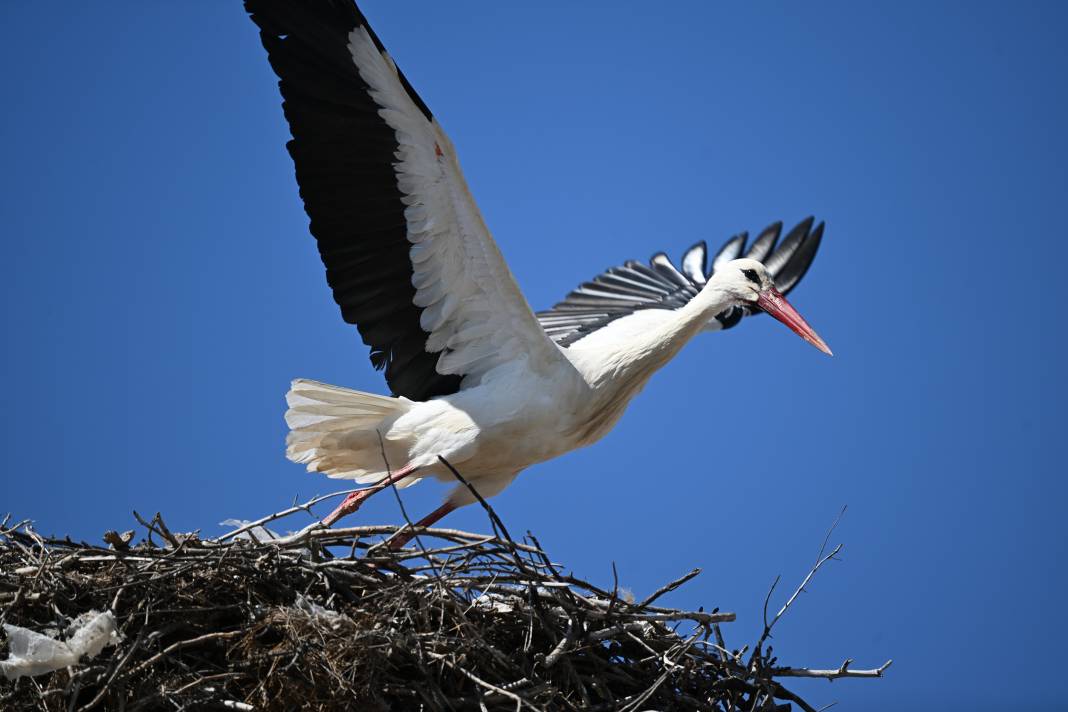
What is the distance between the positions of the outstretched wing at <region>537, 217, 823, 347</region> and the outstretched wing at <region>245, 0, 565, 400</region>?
4.90ft

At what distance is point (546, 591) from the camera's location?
154 inches

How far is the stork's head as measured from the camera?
5383mm

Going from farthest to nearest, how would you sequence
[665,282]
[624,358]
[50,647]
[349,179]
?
[665,282]
[624,358]
[349,179]
[50,647]

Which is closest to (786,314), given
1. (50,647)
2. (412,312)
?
(412,312)

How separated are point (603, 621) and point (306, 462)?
65.7 inches

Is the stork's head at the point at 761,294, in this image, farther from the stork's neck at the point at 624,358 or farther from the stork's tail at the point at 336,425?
the stork's tail at the point at 336,425

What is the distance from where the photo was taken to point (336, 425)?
16.1 feet

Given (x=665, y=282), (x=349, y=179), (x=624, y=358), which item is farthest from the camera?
(x=665, y=282)

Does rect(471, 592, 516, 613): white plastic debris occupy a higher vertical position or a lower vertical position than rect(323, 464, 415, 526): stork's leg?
lower

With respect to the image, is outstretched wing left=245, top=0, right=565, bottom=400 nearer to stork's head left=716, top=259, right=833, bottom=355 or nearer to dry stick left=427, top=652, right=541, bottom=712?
stork's head left=716, top=259, right=833, bottom=355

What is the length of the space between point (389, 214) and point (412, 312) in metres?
0.43

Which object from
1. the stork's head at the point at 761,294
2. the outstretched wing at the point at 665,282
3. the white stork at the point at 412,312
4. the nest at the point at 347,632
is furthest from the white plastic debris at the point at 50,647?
the outstretched wing at the point at 665,282

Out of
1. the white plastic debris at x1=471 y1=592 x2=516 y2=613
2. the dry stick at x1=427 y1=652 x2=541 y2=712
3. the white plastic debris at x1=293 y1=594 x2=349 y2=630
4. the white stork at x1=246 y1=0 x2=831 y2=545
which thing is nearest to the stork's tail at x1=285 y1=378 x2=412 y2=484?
the white stork at x1=246 y1=0 x2=831 y2=545

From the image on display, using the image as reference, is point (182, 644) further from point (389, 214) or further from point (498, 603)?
point (389, 214)
